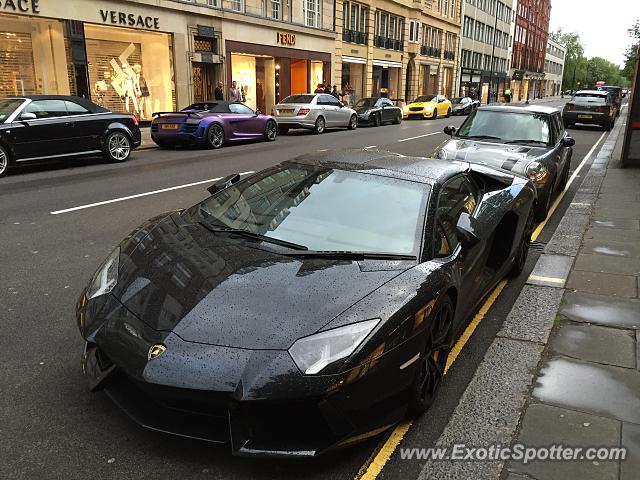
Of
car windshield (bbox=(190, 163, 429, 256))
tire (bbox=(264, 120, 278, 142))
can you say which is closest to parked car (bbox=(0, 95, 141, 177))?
tire (bbox=(264, 120, 278, 142))

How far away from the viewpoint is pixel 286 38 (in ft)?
96.9

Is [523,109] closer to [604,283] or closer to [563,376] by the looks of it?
[604,283]

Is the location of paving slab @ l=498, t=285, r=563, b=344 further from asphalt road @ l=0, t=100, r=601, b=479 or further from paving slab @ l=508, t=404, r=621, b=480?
paving slab @ l=508, t=404, r=621, b=480

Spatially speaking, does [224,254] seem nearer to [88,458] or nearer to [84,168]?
[88,458]

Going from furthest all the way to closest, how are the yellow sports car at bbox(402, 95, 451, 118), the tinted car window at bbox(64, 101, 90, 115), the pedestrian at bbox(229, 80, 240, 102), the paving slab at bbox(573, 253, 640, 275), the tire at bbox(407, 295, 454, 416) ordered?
the yellow sports car at bbox(402, 95, 451, 118) → the pedestrian at bbox(229, 80, 240, 102) → the tinted car window at bbox(64, 101, 90, 115) → the paving slab at bbox(573, 253, 640, 275) → the tire at bbox(407, 295, 454, 416)

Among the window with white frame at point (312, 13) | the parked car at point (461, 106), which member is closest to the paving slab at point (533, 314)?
the window with white frame at point (312, 13)

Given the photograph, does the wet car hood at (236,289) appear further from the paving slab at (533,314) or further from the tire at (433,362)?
the paving slab at (533,314)

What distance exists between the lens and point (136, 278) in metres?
2.97

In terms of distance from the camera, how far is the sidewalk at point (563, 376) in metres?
2.62

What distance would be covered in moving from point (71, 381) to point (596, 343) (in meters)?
3.54

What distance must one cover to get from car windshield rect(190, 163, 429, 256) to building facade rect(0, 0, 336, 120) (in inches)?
678

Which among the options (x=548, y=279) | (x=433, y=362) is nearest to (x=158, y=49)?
(x=548, y=279)

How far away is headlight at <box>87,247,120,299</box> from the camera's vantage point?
3.00m

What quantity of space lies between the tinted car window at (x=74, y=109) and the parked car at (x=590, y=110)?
2046cm
